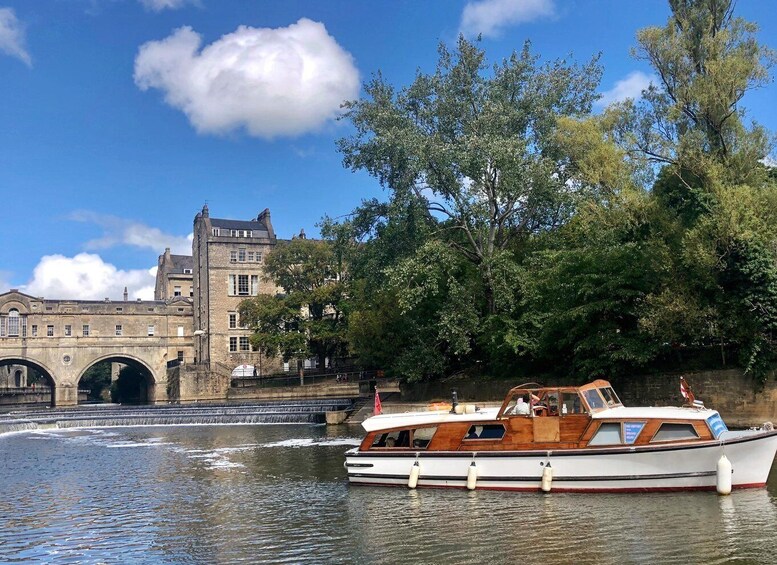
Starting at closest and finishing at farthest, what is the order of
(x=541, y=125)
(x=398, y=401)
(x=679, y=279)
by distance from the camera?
1. (x=679, y=279)
2. (x=541, y=125)
3. (x=398, y=401)

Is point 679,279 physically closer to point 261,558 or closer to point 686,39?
point 686,39

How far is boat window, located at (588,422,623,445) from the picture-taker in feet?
55.0

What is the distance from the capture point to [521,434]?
17.5 m

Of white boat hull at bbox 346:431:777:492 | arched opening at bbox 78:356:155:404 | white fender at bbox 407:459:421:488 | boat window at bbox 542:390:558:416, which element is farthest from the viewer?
arched opening at bbox 78:356:155:404

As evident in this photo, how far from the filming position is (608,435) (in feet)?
55.2

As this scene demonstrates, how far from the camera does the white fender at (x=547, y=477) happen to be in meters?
17.0

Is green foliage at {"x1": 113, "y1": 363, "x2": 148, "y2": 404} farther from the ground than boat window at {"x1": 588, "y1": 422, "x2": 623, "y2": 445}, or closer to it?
farther from the ground

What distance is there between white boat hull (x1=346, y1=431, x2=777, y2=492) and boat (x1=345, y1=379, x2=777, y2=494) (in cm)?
2

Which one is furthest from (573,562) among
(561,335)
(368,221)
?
(368,221)

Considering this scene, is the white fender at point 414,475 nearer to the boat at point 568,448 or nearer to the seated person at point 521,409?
the boat at point 568,448

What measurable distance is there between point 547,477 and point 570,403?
1.77 meters

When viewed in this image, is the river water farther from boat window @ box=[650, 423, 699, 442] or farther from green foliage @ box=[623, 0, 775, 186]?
green foliage @ box=[623, 0, 775, 186]

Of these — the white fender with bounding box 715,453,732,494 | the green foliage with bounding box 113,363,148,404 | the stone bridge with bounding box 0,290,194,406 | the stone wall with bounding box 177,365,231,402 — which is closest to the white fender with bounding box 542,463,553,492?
the white fender with bounding box 715,453,732,494

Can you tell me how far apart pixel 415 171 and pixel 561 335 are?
1007 centimetres
